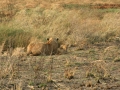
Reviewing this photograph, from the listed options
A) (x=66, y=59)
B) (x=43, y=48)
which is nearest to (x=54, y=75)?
(x=66, y=59)

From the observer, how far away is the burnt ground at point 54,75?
7.30 m

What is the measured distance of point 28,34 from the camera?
13445 millimetres

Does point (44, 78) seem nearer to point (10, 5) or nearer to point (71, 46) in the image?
point (71, 46)

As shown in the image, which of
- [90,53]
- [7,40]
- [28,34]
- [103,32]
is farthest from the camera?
[103,32]

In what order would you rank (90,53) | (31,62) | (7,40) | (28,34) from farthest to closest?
(28,34), (7,40), (90,53), (31,62)

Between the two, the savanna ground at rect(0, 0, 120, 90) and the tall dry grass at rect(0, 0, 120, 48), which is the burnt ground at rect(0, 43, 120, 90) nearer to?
the savanna ground at rect(0, 0, 120, 90)

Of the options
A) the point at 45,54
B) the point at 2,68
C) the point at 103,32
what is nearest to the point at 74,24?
the point at 103,32

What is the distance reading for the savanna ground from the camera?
755 centimetres

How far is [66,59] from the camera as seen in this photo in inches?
396

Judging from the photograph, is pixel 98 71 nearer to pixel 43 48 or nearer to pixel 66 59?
pixel 66 59

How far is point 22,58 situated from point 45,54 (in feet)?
3.53

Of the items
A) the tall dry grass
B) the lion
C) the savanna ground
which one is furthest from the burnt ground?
the tall dry grass

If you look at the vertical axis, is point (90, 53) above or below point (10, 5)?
below

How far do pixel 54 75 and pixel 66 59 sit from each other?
1.85 metres
